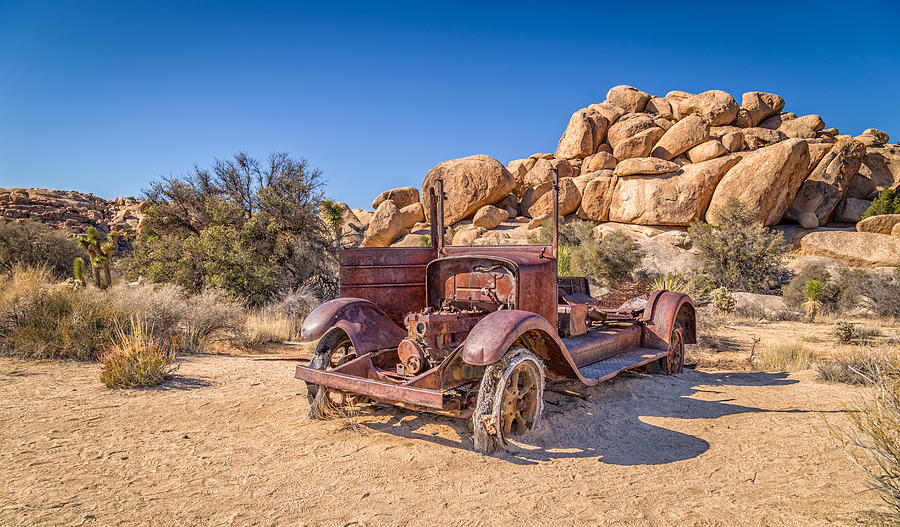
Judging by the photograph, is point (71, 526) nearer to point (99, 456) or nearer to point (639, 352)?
point (99, 456)

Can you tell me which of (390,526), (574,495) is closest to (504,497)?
(574,495)

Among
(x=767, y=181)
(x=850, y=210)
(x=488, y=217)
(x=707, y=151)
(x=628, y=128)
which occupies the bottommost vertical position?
(x=488, y=217)

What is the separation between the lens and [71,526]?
2781 millimetres

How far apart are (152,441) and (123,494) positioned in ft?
3.57

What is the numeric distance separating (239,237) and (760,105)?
123ft

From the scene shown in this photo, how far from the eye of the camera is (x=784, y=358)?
311 inches

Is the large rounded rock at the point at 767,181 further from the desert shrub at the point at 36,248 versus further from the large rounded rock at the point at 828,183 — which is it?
the desert shrub at the point at 36,248

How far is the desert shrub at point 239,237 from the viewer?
12008 millimetres

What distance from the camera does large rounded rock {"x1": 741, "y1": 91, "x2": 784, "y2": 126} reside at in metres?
35.8

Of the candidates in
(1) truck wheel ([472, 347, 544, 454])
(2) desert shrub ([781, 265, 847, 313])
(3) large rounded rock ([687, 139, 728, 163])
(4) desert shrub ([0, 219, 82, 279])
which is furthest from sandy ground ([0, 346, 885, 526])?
(3) large rounded rock ([687, 139, 728, 163])

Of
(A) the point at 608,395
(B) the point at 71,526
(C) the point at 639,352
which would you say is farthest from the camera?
(C) the point at 639,352

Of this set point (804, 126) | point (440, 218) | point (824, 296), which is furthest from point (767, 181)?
point (440, 218)

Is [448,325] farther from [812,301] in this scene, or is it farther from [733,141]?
[733,141]

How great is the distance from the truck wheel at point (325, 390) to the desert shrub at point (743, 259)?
17.7 metres
